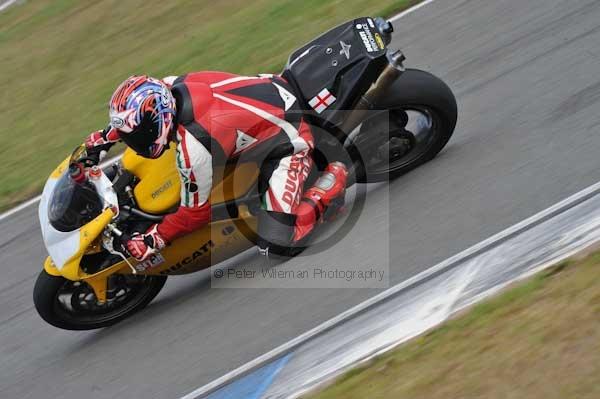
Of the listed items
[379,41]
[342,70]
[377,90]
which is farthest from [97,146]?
[379,41]

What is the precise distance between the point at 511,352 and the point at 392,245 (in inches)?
73.3

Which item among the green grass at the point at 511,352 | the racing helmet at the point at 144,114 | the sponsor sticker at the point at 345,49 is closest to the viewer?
the green grass at the point at 511,352

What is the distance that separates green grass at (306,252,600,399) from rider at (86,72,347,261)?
1.44m

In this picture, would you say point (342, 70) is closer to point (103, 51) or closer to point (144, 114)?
point (144, 114)

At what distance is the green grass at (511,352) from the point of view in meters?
3.99

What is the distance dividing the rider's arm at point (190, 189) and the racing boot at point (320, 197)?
0.68m

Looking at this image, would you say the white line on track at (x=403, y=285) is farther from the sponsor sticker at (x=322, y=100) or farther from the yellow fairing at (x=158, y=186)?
the sponsor sticker at (x=322, y=100)

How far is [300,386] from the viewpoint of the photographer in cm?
516

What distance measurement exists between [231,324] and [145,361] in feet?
2.16

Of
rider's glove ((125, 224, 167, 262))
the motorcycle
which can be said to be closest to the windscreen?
the motorcycle

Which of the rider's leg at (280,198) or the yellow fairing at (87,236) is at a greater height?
the yellow fairing at (87,236)

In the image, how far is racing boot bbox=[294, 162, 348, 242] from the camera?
237 inches

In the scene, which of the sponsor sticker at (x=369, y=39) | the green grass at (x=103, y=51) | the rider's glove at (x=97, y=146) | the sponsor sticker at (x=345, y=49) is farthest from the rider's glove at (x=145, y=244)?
the green grass at (x=103, y=51)

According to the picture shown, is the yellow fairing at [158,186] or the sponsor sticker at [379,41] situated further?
the sponsor sticker at [379,41]
